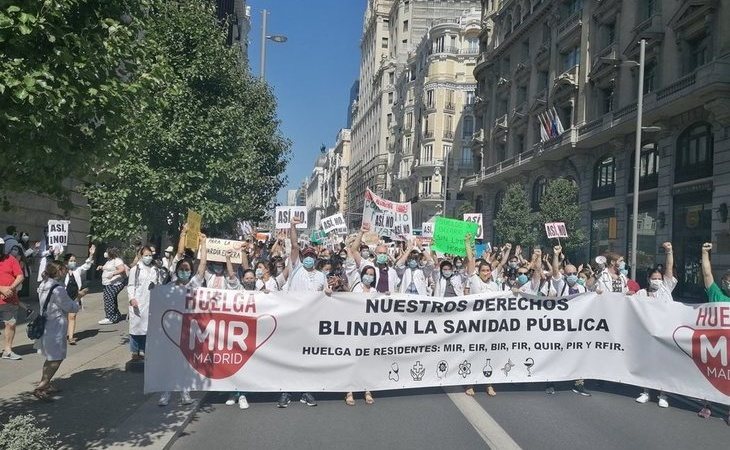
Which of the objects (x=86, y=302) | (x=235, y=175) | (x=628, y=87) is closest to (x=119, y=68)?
(x=235, y=175)

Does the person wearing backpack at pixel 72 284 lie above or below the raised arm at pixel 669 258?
below

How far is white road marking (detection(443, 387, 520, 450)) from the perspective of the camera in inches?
225

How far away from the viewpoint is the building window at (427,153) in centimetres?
6869

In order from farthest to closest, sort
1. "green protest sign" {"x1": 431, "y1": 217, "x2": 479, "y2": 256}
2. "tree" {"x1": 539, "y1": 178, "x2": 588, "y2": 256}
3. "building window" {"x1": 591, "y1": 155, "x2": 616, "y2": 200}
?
"building window" {"x1": 591, "y1": 155, "x2": 616, "y2": 200}, "tree" {"x1": 539, "y1": 178, "x2": 588, "y2": 256}, "green protest sign" {"x1": 431, "y1": 217, "x2": 479, "y2": 256}

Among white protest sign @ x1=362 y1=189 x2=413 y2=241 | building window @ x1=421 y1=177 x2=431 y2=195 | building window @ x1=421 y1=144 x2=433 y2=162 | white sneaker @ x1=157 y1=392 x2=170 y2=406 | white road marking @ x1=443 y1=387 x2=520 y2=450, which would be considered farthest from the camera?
building window @ x1=421 y1=177 x2=431 y2=195

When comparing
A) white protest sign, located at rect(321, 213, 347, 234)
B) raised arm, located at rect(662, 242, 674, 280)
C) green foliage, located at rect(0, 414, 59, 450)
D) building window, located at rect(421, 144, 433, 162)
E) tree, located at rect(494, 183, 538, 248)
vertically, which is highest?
building window, located at rect(421, 144, 433, 162)

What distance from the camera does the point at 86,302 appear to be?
16.4 metres

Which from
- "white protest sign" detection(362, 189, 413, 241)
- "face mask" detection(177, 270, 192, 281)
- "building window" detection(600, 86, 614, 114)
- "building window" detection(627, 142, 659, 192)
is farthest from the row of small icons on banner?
"building window" detection(600, 86, 614, 114)

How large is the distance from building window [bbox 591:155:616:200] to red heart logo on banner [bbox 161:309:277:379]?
89.0 ft

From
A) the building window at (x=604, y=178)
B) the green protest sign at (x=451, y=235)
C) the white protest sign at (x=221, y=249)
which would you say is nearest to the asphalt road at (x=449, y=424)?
the white protest sign at (x=221, y=249)

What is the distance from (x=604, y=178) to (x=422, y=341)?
88.9ft

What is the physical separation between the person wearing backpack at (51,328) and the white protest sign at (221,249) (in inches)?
154

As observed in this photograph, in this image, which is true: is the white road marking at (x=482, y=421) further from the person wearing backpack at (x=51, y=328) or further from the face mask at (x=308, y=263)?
the person wearing backpack at (x=51, y=328)

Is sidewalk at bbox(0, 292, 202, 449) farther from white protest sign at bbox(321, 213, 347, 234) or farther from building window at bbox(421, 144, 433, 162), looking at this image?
building window at bbox(421, 144, 433, 162)
